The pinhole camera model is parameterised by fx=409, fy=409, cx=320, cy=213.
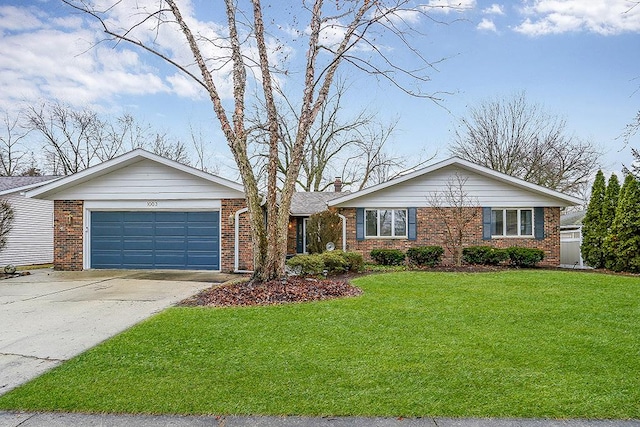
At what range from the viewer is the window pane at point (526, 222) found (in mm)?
15164

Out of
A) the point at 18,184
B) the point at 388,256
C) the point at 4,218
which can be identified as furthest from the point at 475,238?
the point at 18,184

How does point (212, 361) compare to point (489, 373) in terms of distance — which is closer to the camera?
point (489, 373)

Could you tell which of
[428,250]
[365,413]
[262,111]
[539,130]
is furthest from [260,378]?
[539,130]

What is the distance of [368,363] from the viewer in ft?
13.9

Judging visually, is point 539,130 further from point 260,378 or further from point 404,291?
point 260,378

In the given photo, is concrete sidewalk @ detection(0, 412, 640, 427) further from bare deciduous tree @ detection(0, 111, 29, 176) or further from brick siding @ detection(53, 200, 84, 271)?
bare deciduous tree @ detection(0, 111, 29, 176)

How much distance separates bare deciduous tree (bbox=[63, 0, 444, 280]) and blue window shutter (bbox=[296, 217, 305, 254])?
1080 centimetres

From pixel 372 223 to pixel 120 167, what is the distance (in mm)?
8955

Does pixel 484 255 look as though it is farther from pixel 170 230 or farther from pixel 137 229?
pixel 137 229

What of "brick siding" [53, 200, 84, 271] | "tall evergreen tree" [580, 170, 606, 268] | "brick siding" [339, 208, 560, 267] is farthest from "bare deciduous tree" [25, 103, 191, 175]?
"tall evergreen tree" [580, 170, 606, 268]

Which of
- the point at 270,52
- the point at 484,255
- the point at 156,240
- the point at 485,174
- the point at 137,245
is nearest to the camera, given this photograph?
→ the point at 270,52

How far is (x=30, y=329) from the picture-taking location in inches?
232

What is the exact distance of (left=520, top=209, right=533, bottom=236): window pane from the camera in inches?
597

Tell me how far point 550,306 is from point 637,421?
13.6 ft
